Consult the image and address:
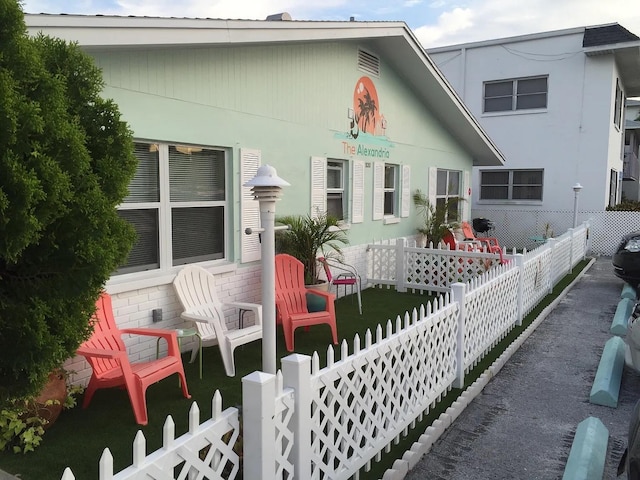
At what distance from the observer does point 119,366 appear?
4301mm

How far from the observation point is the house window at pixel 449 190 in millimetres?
13320

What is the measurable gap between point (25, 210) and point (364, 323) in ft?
19.1

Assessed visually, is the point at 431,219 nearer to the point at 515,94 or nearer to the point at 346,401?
the point at 515,94

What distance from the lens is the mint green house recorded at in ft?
17.0

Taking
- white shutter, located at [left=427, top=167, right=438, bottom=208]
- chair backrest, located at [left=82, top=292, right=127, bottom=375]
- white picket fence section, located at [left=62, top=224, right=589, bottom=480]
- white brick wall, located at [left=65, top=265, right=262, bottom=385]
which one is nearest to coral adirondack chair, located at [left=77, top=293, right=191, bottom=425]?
chair backrest, located at [left=82, top=292, right=127, bottom=375]

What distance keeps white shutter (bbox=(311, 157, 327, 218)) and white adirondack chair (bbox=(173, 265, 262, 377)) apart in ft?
8.77

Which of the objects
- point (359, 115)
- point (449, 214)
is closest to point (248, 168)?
point (359, 115)

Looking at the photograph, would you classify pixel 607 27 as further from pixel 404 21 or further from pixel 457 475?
pixel 457 475

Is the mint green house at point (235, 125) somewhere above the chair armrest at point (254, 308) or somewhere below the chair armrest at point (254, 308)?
above

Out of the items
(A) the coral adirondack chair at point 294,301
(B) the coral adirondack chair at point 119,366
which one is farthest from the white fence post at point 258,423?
(A) the coral adirondack chair at point 294,301

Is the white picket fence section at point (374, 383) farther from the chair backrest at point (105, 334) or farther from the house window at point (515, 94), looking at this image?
the house window at point (515, 94)

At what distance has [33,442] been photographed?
12.0 ft

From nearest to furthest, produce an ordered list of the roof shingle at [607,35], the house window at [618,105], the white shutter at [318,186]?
1. the white shutter at [318,186]
2. the roof shingle at [607,35]
3. the house window at [618,105]

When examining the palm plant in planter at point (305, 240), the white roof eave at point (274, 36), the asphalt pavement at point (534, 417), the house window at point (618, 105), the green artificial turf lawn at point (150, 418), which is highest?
the house window at point (618, 105)
